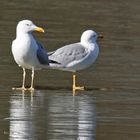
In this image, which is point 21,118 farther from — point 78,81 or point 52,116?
point 78,81

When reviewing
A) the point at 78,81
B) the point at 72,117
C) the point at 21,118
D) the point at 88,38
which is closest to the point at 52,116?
the point at 72,117

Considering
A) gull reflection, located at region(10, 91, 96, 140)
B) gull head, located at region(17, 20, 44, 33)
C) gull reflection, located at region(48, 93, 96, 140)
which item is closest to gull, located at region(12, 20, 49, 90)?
gull head, located at region(17, 20, 44, 33)

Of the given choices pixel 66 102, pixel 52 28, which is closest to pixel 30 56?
pixel 66 102

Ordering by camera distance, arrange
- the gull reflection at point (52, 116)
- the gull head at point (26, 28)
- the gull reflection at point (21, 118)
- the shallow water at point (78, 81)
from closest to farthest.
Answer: the gull reflection at point (21, 118), the gull reflection at point (52, 116), the shallow water at point (78, 81), the gull head at point (26, 28)

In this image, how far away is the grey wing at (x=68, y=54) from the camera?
49.6 feet

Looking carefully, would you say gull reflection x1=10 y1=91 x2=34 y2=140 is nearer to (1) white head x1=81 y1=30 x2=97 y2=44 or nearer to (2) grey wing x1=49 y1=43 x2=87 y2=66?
(2) grey wing x1=49 y1=43 x2=87 y2=66

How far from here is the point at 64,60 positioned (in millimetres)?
15148

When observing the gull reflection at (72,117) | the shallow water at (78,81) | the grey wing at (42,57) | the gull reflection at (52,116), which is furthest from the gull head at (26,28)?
the gull reflection at (72,117)

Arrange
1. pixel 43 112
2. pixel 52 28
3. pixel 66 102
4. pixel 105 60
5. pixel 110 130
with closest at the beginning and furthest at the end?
pixel 110 130 < pixel 43 112 < pixel 66 102 < pixel 105 60 < pixel 52 28

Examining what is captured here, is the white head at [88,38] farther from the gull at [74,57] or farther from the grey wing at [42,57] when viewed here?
the grey wing at [42,57]

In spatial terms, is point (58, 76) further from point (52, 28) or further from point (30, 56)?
point (52, 28)

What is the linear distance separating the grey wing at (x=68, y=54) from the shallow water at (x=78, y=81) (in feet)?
1.07

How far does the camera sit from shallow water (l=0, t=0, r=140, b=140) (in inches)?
436

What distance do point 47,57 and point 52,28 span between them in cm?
590
